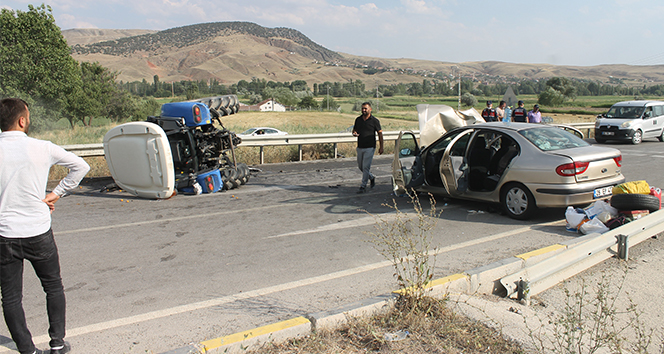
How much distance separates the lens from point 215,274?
5176 mm

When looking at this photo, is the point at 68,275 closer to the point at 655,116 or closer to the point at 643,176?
the point at 643,176

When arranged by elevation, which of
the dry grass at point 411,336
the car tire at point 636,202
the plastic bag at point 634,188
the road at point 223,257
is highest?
the plastic bag at point 634,188

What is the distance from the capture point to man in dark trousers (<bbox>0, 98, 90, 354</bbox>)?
3.23m

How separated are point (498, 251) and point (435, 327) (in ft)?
8.60

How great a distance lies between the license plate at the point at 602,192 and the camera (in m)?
6.86

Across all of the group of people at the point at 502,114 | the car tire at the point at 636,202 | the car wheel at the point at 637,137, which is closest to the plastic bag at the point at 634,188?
the car tire at the point at 636,202

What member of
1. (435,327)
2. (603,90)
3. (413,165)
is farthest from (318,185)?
(603,90)

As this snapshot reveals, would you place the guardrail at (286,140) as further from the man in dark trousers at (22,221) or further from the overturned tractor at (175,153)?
the man in dark trousers at (22,221)

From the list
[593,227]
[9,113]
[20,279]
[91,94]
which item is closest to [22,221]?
[20,279]

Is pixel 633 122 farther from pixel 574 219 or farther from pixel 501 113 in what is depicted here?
pixel 574 219

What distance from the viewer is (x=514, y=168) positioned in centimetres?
728

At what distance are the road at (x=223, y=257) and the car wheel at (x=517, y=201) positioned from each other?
6.6 inches

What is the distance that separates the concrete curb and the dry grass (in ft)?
0.19

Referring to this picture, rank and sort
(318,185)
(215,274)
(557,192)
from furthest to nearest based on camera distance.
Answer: (318,185) → (557,192) → (215,274)
